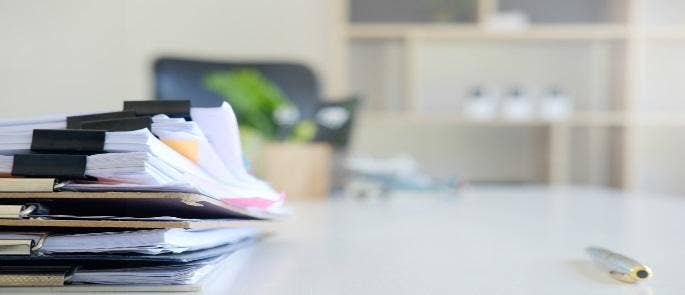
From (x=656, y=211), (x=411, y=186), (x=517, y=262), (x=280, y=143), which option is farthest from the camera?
(x=411, y=186)

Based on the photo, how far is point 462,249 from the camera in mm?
859

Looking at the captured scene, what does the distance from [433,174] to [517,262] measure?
2995mm

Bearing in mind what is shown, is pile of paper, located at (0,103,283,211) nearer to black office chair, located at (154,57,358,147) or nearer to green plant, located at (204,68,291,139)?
green plant, located at (204,68,291,139)

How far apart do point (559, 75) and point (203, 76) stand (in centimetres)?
183

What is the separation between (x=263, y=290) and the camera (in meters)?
0.60

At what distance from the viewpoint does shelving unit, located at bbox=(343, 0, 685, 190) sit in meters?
3.52

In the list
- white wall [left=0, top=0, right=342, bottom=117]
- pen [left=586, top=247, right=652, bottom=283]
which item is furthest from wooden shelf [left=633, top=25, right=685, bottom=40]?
pen [left=586, top=247, right=652, bottom=283]

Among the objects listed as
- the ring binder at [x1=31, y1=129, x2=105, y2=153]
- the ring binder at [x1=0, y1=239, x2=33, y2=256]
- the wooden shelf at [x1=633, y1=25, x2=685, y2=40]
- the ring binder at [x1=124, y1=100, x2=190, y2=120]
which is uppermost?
the wooden shelf at [x1=633, y1=25, x2=685, y2=40]

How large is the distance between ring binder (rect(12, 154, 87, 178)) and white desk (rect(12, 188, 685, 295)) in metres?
0.14

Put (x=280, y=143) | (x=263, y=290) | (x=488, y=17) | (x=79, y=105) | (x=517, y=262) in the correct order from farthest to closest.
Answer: (x=79, y=105) → (x=488, y=17) → (x=280, y=143) → (x=517, y=262) → (x=263, y=290)

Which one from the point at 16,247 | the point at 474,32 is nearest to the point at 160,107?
the point at 16,247

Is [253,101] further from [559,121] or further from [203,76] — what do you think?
[559,121]

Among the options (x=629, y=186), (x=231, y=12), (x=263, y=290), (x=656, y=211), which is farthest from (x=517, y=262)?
(x=231, y=12)

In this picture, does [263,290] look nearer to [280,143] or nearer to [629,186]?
[280,143]
